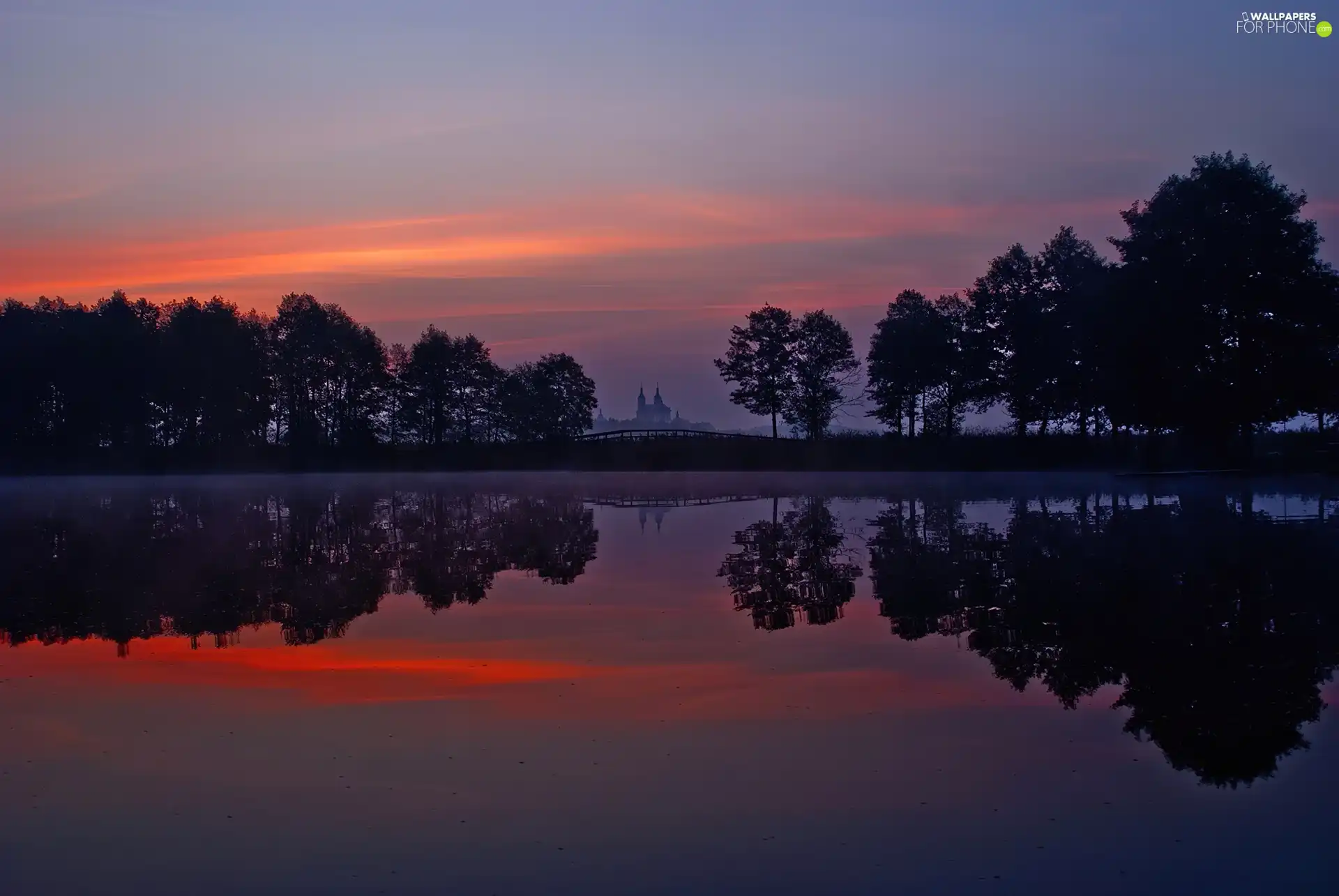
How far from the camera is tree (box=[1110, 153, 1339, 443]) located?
53281 mm

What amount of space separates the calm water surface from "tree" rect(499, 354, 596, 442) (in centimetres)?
9070

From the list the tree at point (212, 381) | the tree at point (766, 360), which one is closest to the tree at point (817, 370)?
the tree at point (766, 360)

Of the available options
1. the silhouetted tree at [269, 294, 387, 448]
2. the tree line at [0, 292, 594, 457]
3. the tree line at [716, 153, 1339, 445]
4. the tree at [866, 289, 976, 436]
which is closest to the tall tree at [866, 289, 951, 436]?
the tree at [866, 289, 976, 436]

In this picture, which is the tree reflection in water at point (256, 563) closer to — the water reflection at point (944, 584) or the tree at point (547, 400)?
the water reflection at point (944, 584)

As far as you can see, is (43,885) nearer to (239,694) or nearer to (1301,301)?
(239,694)

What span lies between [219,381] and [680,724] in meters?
97.4

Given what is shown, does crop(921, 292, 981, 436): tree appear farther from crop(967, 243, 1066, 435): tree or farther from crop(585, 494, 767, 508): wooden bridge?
crop(585, 494, 767, 508): wooden bridge

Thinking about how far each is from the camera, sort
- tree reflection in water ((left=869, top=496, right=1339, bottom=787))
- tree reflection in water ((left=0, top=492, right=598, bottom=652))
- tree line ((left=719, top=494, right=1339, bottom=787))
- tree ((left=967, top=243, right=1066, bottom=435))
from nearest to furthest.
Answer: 1. tree reflection in water ((left=869, top=496, right=1339, bottom=787))
2. tree line ((left=719, top=494, right=1339, bottom=787))
3. tree reflection in water ((left=0, top=492, right=598, bottom=652))
4. tree ((left=967, top=243, right=1066, bottom=435))

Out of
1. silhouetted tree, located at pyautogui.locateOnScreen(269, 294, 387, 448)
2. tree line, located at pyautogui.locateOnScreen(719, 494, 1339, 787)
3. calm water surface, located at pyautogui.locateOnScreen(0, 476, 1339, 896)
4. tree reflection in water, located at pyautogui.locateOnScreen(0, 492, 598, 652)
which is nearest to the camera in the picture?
calm water surface, located at pyautogui.locateOnScreen(0, 476, 1339, 896)

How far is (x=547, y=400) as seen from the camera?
115m

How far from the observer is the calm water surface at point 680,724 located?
6.65m

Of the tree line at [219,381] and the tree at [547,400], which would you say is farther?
the tree at [547,400]

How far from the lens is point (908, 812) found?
24.0 feet

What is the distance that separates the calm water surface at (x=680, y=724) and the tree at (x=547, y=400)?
90.7 m
